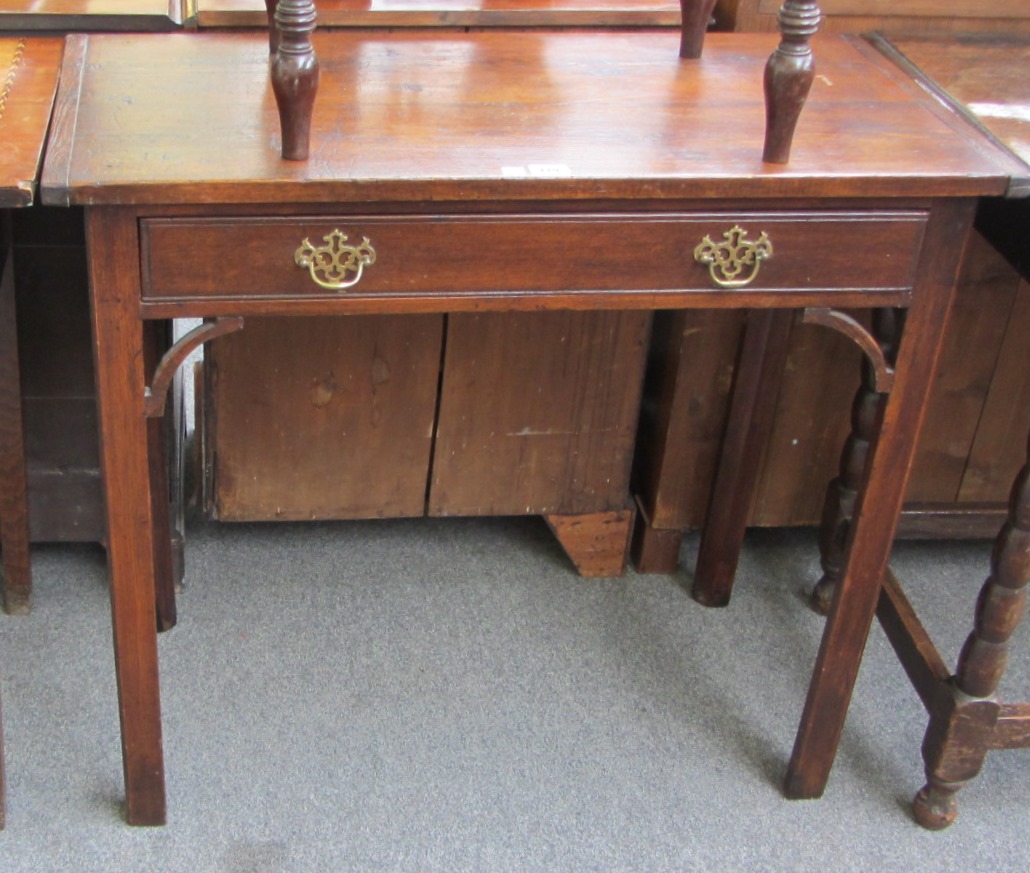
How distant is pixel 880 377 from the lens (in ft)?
5.87

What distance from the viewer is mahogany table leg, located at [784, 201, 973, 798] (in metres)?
1.72

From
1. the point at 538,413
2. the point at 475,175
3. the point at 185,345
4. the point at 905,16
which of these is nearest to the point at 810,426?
the point at 538,413

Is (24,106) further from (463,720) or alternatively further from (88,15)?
(463,720)

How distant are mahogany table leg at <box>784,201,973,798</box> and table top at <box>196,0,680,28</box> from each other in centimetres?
70

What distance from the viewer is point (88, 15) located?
2020mm

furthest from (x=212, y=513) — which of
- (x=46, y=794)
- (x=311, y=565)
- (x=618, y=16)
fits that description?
(x=618, y=16)

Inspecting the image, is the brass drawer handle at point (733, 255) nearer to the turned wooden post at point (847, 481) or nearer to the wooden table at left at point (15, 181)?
the turned wooden post at point (847, 481)

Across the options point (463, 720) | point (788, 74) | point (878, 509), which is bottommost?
point (463, 720)

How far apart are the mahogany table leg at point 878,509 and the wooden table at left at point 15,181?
106cm

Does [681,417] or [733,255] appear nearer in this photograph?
[733,255]

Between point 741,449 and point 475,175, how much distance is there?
0.97m

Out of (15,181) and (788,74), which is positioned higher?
(788,74)

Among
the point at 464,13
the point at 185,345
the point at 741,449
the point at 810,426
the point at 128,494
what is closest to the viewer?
the point at 185,345

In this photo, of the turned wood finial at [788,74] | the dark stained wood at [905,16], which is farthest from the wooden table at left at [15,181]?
the dark stained wood at [905,16]
